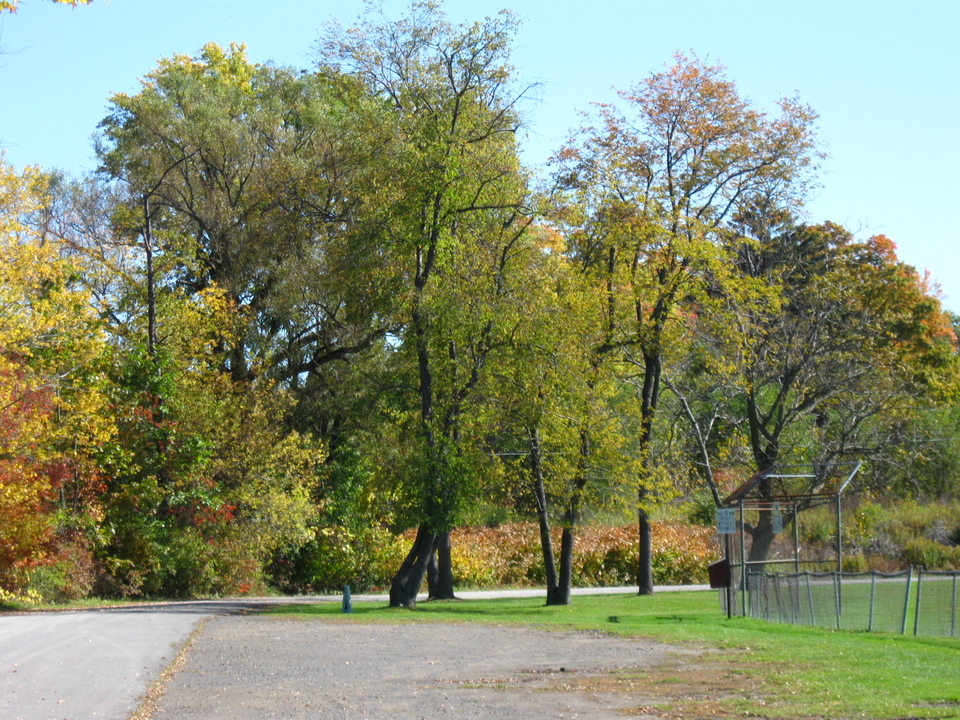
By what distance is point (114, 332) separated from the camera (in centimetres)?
3328

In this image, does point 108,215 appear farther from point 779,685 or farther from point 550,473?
point 779,685

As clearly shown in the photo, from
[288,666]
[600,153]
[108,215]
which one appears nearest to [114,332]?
[108,215]

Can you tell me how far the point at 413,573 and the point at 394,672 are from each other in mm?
12735

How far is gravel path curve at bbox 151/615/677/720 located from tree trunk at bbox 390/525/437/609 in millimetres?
5755

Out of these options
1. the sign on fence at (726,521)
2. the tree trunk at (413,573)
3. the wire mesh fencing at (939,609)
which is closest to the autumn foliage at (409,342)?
the tree trunk at (413,573)

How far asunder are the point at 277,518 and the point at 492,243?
37.2ft

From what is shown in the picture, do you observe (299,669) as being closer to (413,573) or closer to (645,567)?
(413,573)

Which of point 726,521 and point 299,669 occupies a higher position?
point 726,521

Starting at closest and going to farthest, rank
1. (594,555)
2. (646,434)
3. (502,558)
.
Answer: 1. (646,434)
2. (502,558)
3. (594,555)

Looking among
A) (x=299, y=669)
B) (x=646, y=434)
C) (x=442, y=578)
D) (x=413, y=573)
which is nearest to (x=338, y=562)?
(x=442, y=578)

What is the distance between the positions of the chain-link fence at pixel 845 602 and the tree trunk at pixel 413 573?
7.19m

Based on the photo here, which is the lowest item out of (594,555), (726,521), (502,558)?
(502,558)

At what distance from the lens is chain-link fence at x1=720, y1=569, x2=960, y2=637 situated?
18812 millimetres

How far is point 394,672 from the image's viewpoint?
45.7 ft
